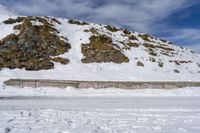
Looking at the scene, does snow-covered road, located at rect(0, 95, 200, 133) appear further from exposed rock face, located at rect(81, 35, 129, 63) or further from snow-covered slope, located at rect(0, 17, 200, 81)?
exposed rock face, located at rect(81, 35, 129, 63)

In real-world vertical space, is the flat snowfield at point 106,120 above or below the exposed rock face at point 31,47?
below

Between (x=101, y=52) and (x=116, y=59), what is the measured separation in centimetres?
180

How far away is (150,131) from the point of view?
7637 millimetres

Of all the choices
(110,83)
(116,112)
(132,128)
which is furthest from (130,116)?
(110,83)

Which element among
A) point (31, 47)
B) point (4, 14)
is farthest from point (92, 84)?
point (4, 14)

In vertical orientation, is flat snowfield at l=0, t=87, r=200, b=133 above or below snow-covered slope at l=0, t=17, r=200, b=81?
below

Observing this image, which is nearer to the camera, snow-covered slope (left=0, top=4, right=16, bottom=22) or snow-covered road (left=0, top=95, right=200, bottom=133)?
snow-covered road (left=0, top=95, right=200, bottom=133)

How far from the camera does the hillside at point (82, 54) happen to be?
87.1 feet

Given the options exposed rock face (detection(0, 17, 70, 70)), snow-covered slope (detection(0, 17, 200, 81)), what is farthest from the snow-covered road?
exposed rock face (detection(0, 17, 70, 70))

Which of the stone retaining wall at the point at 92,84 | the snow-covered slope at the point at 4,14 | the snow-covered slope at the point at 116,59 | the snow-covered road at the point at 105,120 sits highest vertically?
the snow-covered slope at the point at 4,14

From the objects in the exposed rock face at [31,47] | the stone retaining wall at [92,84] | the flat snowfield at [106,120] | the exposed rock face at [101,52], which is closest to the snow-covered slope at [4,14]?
the exposed rock face at [31,47]

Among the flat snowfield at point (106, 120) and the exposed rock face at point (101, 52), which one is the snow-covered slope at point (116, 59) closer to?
the exposed rock face at point (101, 52)

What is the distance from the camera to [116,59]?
30828mm

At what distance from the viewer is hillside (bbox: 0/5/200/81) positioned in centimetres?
2655
